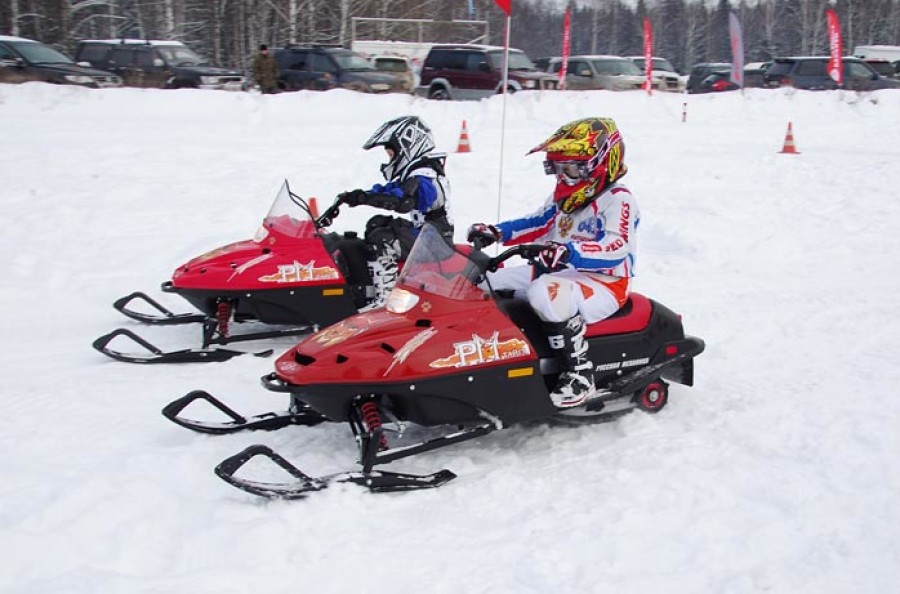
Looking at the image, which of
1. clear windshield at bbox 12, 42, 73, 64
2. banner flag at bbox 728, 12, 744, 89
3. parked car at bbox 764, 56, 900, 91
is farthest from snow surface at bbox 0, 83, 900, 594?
parked car at bbox 764, 56, 900, 91

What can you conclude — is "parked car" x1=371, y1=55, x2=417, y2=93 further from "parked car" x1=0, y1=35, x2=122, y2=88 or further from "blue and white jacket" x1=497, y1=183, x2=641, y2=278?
"blue and white jacket" x1=497, y1=183, x2=641, y2=278

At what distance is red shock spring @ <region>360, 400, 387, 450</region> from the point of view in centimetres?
452

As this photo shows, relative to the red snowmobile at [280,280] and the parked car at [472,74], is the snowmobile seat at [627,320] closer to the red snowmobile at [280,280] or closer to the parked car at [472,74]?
the red snowmobile at [280,280]

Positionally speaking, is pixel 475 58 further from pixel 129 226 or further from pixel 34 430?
pixel 34 430

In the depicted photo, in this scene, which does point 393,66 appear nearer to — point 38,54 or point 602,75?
point 602,75

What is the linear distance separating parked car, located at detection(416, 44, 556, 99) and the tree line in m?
8.75

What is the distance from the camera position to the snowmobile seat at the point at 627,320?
17.7ft

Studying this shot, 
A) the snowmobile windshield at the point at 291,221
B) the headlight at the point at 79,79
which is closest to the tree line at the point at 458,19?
the headlight at the point at 79,79

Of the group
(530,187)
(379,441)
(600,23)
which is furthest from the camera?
(600,23)

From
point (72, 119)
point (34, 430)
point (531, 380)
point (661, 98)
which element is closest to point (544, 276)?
point (531, 380)

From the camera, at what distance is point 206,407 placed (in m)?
5.60

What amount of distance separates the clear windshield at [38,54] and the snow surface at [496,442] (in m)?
8.16

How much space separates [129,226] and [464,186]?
4738 mm

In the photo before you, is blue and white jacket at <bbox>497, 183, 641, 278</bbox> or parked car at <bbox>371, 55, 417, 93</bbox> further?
parked car at <bbox>371, 55, 417, 93</bbox>
